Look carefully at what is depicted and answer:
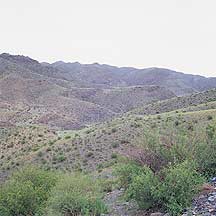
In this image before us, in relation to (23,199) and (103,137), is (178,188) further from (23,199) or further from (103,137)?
(103,137)

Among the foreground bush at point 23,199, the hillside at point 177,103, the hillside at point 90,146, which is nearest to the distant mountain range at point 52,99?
the hillside at point 177,103

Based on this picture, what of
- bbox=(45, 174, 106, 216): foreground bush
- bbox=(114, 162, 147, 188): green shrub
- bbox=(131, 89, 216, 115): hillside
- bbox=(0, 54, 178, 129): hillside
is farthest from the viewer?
bbox=(0, 54, 178, 129): hillside

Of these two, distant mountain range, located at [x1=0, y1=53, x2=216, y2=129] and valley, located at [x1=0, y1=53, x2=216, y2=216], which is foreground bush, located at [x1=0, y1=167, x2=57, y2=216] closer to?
valley, located at [x1=0, y1=53, x2=216, y2=216]

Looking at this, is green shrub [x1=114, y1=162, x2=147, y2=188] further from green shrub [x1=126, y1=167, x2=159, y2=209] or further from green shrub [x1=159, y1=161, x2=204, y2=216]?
green shrub [x1=159, y1=161, x2=204, y2=216]

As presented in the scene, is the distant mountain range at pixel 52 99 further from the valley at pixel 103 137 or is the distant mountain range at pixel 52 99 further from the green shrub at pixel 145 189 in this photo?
the green shrub at pixel 145 189

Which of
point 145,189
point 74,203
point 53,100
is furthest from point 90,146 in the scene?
point 53,100

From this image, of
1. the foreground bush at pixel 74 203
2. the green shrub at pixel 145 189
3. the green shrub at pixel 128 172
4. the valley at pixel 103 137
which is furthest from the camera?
the green shrub at pixel 128 172

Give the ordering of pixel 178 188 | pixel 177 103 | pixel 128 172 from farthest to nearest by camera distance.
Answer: pixel 177 103 < pixel 128 172 < pixel 178 188

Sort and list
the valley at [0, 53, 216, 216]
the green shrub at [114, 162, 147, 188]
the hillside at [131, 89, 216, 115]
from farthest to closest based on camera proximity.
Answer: the hillside at [131, 89, 216, 115] → the green shrub at [114, 162, 147, 188] → the valley at [0, 53, 216, 216]

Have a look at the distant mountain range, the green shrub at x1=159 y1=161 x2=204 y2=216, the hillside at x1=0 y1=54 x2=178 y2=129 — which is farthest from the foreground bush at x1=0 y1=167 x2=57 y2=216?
the hillside at x1=0 y1=54 x2=178 y2=129

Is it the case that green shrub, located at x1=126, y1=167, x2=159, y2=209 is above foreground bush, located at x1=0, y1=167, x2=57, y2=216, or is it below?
above

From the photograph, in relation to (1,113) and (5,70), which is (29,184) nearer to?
(1,113)

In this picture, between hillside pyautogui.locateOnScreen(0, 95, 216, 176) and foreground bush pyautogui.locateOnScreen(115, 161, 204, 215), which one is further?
hillside pyautogui.locateOnScreen(0, 95, 216, 176)

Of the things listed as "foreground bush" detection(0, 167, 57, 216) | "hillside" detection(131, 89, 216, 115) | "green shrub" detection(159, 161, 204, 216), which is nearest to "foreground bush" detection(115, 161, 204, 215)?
"green shrub" detection(159, 161, 204, 216)
